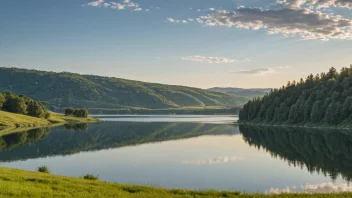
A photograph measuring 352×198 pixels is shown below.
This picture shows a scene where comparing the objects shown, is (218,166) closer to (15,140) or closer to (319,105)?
(15,140)

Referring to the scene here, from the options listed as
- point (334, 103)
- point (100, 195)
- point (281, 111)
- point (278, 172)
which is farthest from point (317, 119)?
point (100, 195)

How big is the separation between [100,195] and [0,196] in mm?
6750

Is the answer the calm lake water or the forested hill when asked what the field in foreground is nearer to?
the calm lake water

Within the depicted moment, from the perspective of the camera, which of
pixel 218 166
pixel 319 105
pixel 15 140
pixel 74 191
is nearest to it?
pixel 74 191

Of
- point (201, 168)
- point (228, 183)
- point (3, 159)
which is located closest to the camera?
point (228, 183)

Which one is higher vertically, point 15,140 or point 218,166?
point 218,166

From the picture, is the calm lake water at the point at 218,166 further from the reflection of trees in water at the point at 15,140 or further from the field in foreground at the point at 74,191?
the field in foreground at the point at 74,191

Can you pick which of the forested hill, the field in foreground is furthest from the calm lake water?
the forested hill

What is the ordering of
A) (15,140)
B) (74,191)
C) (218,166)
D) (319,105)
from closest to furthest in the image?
(74,191)
(218,166)
(15,140)
(319,105)

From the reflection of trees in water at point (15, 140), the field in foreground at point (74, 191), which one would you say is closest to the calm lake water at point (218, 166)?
the reflection of trees in water at point (15, 140)

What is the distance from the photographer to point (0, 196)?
23109mm

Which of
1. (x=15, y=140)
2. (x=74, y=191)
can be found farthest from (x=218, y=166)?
(x=15, y=140)

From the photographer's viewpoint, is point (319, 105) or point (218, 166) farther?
point (319, 105)

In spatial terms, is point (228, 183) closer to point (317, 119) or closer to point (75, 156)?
point (75, 156)
